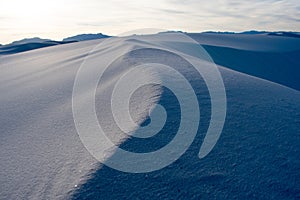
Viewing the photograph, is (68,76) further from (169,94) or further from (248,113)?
(248,113)

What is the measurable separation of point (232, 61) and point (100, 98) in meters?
12.5

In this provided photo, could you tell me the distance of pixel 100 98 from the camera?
5348mm

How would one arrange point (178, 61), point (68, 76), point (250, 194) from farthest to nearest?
point (68, 76), point (178, 61), point (250, 194)

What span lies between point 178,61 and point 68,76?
9.64 feet

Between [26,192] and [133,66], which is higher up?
[133,66]

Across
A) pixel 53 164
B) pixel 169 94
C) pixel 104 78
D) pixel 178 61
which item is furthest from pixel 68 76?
pixel 53 164

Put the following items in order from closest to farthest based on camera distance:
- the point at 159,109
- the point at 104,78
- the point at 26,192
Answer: the point at 26,192, the point at 159,109, the point at 104,78

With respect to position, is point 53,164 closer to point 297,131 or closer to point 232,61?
point 297,131

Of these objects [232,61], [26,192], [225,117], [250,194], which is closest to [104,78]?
[225,117]

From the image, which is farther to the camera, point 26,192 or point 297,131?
point 297,131

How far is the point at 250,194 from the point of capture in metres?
2.62

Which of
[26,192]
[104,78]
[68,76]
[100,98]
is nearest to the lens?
[26,192]

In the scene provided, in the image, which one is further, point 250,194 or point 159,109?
point 159,109

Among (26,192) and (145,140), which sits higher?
(145,140)
